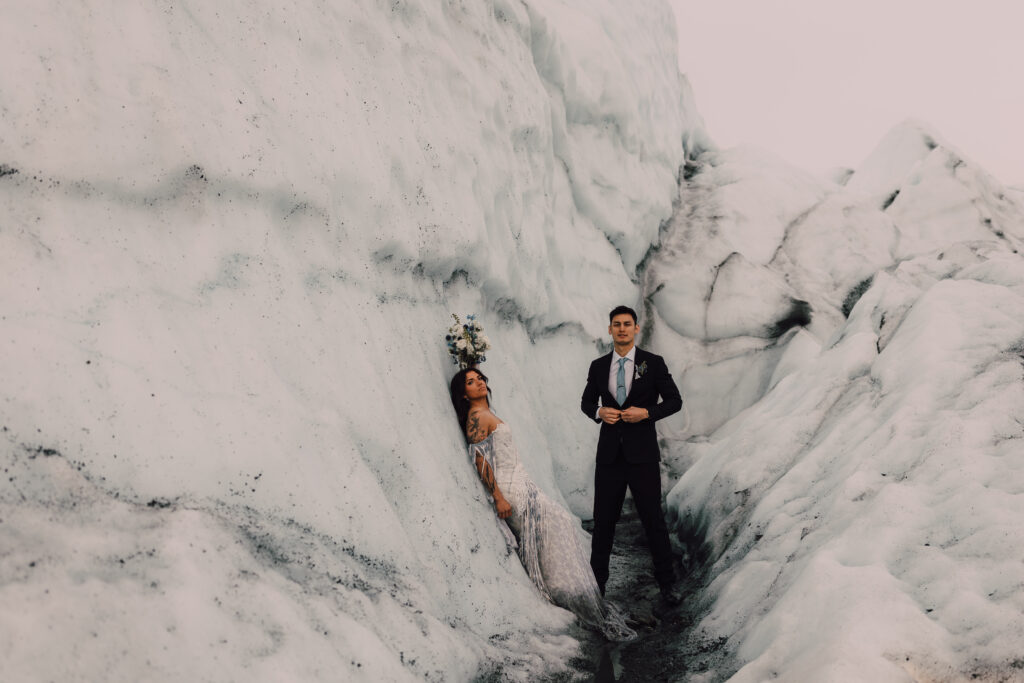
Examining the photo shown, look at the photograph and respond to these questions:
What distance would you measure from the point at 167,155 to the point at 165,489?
3.69 feet

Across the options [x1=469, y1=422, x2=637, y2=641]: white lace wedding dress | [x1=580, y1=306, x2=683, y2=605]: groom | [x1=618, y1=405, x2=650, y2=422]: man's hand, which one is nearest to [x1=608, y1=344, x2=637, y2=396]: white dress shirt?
[x1=580, y1=306, x2=683, y2=605]: groom

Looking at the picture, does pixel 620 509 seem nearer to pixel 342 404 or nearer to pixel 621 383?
pixel 621 383

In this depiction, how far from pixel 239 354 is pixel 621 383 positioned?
89.4 inches

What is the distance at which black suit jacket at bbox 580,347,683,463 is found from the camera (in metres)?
4.15

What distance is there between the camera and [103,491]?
2088mm

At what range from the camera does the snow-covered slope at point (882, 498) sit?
8.44ft

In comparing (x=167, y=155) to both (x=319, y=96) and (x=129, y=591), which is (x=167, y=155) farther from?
(x=129, y=591)

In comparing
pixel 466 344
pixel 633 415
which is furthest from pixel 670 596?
pixel 466 344

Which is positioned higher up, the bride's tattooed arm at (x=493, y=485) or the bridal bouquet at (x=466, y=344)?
the bridal bouquet at (x=466, y=344)

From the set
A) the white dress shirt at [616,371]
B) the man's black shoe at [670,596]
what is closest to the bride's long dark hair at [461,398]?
the white dress shirt at [616,371]

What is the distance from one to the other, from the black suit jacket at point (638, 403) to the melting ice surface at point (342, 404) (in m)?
0.78

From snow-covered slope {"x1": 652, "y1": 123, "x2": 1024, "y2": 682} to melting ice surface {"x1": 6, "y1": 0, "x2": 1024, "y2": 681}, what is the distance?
16 mm

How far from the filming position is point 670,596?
4227 millimetres

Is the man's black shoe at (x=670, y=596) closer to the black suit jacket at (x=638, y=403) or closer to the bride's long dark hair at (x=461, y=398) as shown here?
the black suit jacket at (x=638, y=403)
